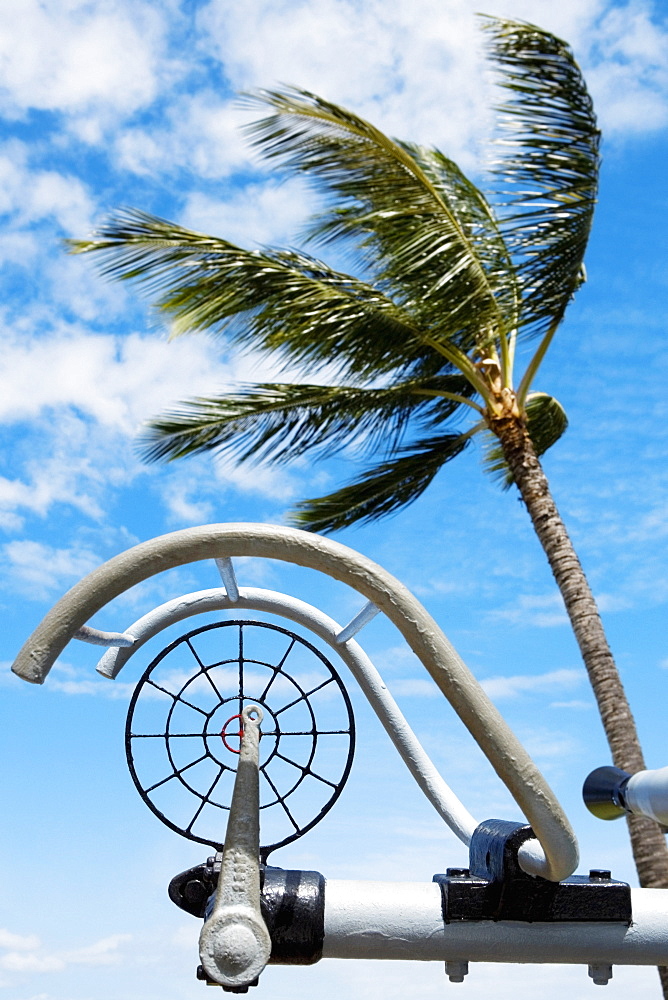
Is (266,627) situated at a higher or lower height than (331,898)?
higher

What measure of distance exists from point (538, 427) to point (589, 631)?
3.80m

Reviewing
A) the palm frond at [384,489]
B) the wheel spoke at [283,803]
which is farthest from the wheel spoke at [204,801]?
the palm frond at [384,489]

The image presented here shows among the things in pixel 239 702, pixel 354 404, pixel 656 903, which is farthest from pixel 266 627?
pixel 354 404

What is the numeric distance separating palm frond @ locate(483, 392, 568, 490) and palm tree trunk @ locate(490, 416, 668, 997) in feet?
7.11

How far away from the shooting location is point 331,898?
5.81ft

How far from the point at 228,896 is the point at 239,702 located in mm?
579

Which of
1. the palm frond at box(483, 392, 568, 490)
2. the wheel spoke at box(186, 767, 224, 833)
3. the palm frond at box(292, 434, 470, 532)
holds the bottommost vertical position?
the wheel spoke at box(186, 767, 224, 833)

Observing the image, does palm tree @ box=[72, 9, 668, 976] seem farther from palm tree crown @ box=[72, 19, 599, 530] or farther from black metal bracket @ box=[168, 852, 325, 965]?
black metal bracket @ box=[168, 852, 325, 965]

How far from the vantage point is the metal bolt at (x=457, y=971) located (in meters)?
1.81

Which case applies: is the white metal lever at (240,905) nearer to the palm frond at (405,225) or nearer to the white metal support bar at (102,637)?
the white metal support bar at (102,637)

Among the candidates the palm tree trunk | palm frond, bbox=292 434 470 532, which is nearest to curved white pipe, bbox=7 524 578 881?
the palm tree trunk

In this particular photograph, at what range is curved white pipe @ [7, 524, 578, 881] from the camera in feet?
5.41

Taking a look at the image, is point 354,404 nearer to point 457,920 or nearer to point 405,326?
point 405,326

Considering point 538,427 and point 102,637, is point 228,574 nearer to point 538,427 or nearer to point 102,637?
point 102,637
